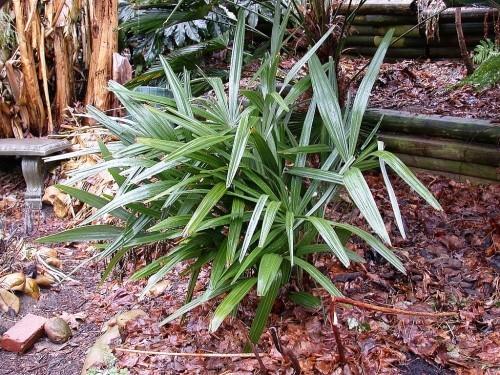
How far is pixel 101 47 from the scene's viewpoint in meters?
4.73

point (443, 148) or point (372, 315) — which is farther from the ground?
point (443, 148)

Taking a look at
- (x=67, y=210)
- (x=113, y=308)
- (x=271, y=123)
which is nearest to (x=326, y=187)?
(x=271, y=123)

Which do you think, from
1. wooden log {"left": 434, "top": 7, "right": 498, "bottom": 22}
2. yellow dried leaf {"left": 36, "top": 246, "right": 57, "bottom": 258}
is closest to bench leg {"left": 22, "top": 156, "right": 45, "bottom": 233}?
yellow dried leaf {"left": 36, "top": 246, "right": 57, "bottom": 258}

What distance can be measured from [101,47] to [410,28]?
282 centimetres

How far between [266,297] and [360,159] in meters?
0.58

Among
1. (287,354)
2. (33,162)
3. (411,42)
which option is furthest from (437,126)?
(33,162)

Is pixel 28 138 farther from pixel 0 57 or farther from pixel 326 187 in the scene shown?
pixel 326 187

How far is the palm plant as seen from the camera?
1.69m

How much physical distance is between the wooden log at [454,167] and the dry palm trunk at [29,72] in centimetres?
324

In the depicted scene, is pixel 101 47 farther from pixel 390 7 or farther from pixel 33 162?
pixel 390 7

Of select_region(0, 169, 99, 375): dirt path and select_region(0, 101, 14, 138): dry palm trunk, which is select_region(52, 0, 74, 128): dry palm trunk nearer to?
select_region(0, 101, 14, 138): dry palm trunk

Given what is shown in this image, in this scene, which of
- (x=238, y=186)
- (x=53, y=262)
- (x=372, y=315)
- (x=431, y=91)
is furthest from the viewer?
(x=431, y=91)

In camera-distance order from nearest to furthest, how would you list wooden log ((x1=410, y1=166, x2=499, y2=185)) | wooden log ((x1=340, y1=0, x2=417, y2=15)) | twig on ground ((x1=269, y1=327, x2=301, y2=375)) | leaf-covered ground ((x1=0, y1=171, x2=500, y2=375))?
twig on ground ((x1=269, y1=327, x2=301, y2=375)) → leaf-covered ground ((x1=0, y1=171, x2=500, y2=375)) → wooden log ((x1=410, y1=166, x2=499, y2=185)) → wooden log ((x1=340, y1=0, x2=417, y2=15))

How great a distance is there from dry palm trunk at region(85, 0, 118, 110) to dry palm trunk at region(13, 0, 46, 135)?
45 cm
